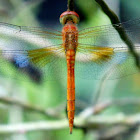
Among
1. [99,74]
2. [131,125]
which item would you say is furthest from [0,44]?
[131,125]

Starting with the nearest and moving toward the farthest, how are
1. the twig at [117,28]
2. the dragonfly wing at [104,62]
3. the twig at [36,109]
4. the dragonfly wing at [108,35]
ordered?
the twig at [117,28], the dragonfly wing at [108,35], the dragonfly wing at [104,62], the twig at [36,109]

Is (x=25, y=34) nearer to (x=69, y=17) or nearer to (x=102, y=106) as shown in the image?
(x=69, y=17)

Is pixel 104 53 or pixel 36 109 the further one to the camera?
pixel 36 109

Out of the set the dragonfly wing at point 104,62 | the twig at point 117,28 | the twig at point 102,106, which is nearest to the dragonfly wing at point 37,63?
the dragonfly wing at point 104,62

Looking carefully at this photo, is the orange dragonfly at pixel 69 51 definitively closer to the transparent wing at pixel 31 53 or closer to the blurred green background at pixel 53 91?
the transparent wing at pixel 31 53

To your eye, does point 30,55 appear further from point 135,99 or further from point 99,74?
point 135,99

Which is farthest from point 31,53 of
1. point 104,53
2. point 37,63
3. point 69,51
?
point 104,53

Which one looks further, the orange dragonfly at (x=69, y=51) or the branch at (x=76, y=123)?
the branch at (x=76, y=123)

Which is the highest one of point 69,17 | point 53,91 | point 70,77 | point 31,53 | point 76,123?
point 69,17

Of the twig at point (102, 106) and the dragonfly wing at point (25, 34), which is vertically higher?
the dragonfly wing at point (25, 34)
